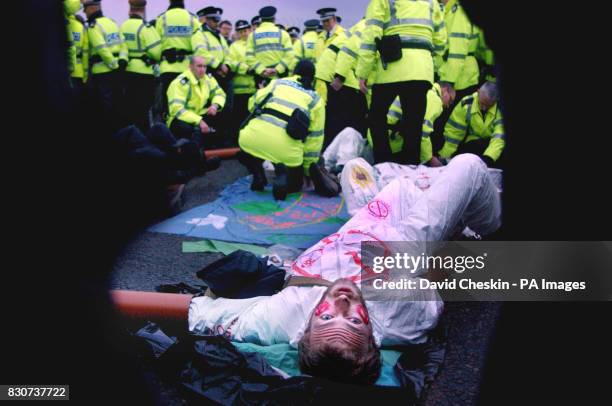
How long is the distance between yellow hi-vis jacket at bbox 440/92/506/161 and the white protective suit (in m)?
1.82

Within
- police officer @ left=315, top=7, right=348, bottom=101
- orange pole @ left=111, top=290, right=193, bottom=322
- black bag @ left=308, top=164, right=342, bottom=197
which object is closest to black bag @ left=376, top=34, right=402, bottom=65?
black bag @ left=308, top=164, right=342, bottom=197

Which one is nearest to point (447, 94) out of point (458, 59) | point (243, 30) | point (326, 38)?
point (458, 59)

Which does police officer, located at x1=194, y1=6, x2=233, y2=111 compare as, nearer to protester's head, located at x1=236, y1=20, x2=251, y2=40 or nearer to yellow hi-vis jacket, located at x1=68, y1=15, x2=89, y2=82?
yellow hi-vis jacket, located at x1=68, y1=15, x2=89, y2=82

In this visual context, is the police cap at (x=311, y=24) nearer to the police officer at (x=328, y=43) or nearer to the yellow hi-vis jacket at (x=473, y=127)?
the police officer at (x=328, y=43)

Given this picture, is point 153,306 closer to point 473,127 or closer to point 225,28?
point 473,127

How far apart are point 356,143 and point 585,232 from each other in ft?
14.3

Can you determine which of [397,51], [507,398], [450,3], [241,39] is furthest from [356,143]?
[241,39]

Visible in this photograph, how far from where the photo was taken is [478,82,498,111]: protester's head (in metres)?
4.50

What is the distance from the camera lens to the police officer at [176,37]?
678cm

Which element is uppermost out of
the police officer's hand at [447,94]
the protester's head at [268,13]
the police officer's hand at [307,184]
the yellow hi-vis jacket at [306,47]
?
the protester's head at [268,13]

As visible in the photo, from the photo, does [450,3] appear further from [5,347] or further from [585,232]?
[5,347]

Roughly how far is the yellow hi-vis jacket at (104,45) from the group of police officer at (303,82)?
0.01 metres

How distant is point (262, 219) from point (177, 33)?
12.1ft

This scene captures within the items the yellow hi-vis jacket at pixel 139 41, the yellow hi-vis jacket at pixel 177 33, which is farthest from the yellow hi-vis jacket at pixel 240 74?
the yellow hi-vis jacket at pixel 139 41
